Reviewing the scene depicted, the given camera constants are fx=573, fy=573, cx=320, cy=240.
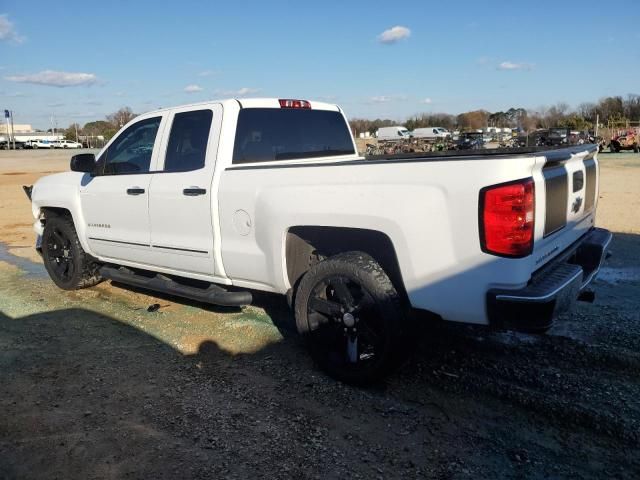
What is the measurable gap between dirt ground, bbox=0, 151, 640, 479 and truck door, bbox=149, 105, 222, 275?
0.75 metres

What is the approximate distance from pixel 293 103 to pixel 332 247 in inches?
69.1

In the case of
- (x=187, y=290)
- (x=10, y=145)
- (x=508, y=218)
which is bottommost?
(x=187, y=290)

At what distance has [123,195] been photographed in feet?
17.8

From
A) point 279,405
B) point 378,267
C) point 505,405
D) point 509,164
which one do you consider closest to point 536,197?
point 509,164

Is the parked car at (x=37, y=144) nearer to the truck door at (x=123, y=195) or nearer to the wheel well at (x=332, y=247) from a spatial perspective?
the truck door at (x=123, y=195)

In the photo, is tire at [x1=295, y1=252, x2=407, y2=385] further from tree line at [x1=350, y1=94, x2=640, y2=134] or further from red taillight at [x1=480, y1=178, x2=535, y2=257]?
tree line at [x1=350, y1=94, x2=640, y2=134]

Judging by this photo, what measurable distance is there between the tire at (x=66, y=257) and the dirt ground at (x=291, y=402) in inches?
31.3

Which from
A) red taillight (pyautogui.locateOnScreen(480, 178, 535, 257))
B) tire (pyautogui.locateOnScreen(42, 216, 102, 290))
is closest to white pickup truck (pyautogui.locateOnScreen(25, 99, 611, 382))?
red taillight (pyautogui.locateOnScreen(480, 178, 535, 257))

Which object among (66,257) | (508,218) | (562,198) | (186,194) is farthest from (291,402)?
(66,257)

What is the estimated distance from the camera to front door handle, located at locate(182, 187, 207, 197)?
15.1 feet

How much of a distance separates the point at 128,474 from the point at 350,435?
49.3 inches

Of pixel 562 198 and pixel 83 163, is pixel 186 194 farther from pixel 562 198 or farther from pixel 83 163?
pixel 562 198

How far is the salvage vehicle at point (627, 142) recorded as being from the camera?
1451 inches

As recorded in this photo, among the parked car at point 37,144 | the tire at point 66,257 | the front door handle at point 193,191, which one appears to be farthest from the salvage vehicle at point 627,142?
the parked car at point 37,144
